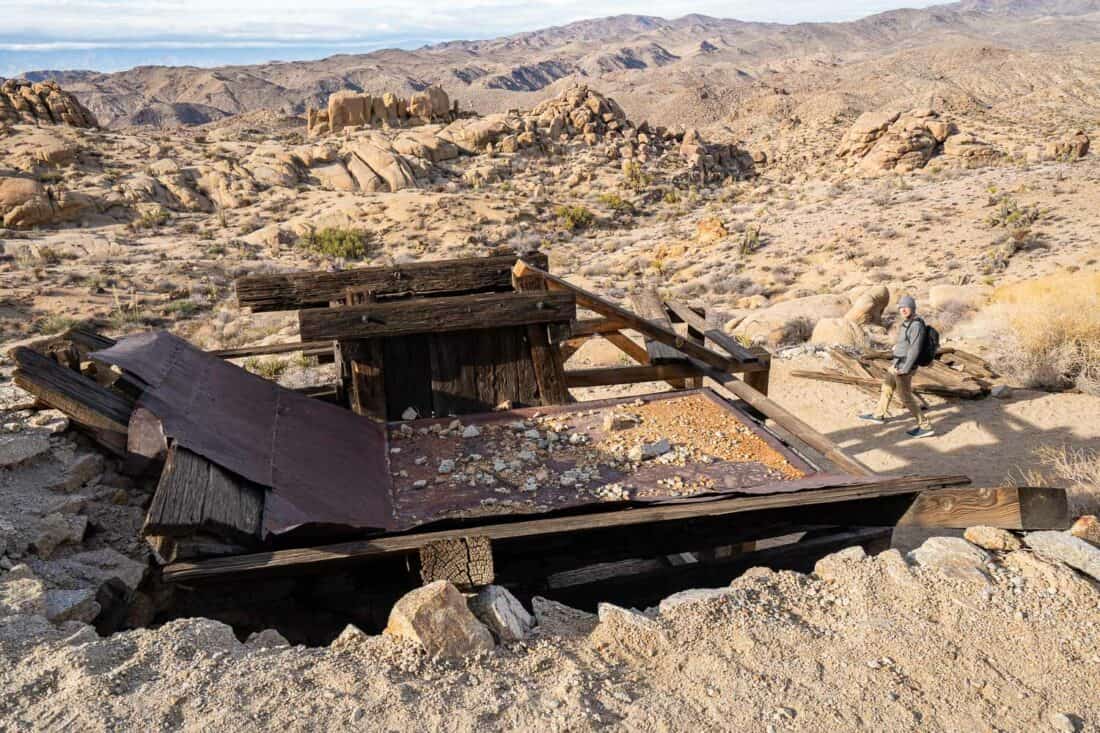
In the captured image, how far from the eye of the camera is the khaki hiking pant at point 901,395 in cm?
800

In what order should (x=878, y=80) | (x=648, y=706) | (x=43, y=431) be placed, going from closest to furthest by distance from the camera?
(x=648, y=706) < (x=43, y=431) < (x=878, y=80)

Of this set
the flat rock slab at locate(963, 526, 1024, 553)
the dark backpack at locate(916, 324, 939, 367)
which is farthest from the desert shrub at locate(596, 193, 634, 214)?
the flat rock slab at locate(963, 526, 1024, 553)

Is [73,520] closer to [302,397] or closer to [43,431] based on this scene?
[43,431]

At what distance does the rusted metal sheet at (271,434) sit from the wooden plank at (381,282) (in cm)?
97

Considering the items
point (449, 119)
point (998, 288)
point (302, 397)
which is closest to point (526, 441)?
point (302, 397)

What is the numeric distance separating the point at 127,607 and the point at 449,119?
37.0 m

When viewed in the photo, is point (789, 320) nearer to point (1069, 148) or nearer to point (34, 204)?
point (34, 204)

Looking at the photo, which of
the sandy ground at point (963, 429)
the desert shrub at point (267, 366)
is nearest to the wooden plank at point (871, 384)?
the sandy ground at point (963, 429)

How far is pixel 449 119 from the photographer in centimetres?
3750

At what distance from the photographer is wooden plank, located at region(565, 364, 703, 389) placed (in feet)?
19.6

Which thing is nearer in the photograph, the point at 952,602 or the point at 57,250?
the point at 952,602

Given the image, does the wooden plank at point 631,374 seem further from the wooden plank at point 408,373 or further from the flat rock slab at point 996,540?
the flat rock slab at point 996,540

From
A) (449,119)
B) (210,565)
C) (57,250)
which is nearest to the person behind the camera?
(210,565)

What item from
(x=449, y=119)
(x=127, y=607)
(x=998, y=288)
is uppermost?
(x=449, y=119)
